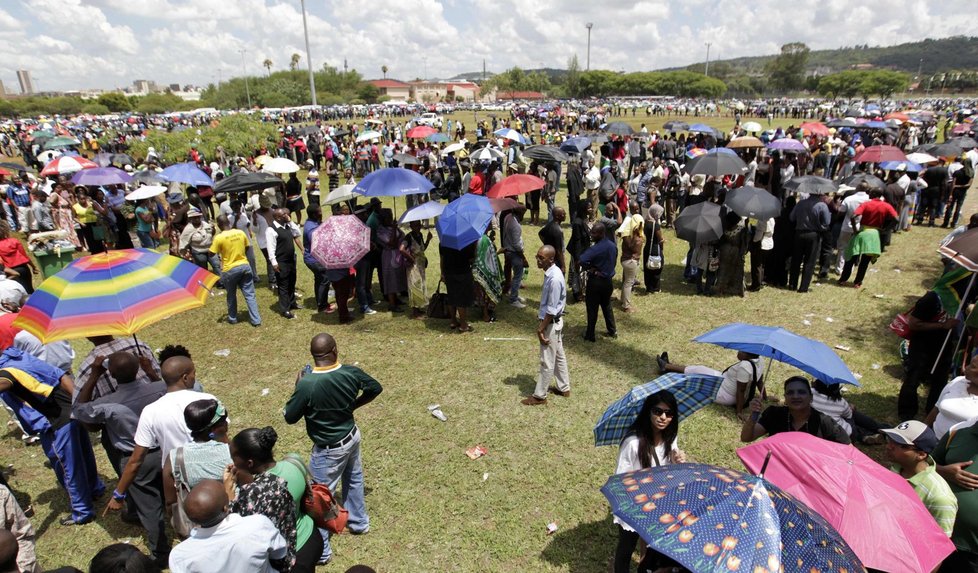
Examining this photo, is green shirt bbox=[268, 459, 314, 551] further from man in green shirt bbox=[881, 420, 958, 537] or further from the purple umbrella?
the purple umbrella

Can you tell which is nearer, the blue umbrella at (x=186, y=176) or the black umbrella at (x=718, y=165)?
the blue umbrella at (x=186, y=176)

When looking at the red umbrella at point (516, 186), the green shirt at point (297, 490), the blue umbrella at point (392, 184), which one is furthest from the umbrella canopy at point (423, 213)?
the green shirt at point (297, 490)

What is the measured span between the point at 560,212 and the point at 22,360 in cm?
612

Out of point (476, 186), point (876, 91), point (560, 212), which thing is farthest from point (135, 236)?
point (876, 91)

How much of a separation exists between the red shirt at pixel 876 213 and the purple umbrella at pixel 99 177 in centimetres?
1410

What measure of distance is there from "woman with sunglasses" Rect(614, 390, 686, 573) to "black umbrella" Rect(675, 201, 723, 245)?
536cm

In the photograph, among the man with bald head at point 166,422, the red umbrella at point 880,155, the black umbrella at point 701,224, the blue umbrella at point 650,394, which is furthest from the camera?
the red umbrella at point 880,155

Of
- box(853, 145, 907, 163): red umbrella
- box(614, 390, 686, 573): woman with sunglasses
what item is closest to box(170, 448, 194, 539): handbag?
box(614, 390, 686, 573): woman with sunglasses

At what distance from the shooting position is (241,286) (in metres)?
7.77

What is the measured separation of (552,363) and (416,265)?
3.25 metres

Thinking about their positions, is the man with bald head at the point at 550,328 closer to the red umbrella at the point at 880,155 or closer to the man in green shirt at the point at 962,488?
the man in green shirt at the point at 962,488

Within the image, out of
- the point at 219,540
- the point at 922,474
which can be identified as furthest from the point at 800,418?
the point at 219,540

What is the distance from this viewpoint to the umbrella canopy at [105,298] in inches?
141

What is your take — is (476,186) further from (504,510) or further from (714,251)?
(504,510)
